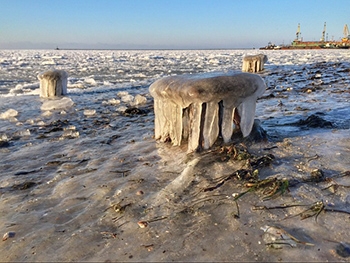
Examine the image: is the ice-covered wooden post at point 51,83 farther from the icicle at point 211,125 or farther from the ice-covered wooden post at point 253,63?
the ice-covered wooden post at point 253,63

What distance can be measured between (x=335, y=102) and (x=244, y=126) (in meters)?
4.25

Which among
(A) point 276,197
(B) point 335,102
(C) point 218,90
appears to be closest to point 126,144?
(C) point 218,90

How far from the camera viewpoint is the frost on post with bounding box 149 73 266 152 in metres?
3.74

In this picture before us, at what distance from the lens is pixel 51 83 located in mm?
9781

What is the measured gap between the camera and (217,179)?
3162 millimetres

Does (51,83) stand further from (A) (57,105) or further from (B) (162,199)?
(B) (162,199)

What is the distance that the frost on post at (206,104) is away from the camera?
12.3 ft

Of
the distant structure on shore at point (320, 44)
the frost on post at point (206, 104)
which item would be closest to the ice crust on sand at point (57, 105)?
the frost on post at point (206, 104)

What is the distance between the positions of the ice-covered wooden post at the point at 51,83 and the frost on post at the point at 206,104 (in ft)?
21.5

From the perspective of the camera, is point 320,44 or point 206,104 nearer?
point 206,104

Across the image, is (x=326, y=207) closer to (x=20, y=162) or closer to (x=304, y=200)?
(x=304, y=200)

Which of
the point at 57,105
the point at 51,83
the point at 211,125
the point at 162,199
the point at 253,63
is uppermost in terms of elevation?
the point at 253,63

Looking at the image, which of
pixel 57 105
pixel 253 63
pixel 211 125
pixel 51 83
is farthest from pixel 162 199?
pixel 253 63

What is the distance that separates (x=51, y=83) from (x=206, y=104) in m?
7.46
